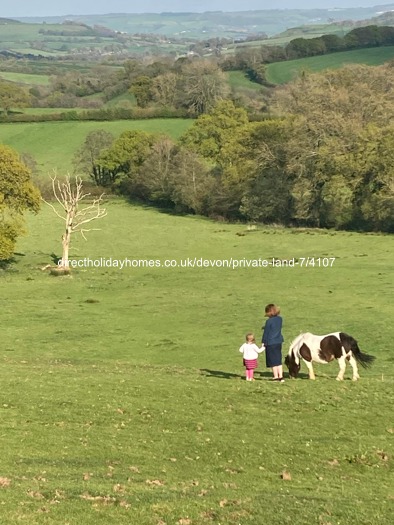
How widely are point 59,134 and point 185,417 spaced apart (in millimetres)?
119275

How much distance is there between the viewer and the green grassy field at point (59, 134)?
12369 centimetres

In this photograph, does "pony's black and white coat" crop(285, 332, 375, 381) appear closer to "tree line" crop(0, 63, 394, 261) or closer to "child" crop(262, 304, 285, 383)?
"child" crop(262, 304, 285, 383)

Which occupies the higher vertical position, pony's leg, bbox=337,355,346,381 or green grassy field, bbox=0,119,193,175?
pony's leg, bbox=337,355,346,381

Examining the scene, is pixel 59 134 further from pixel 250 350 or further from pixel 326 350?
pixel 326 350

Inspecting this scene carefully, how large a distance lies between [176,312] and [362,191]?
40941 millimetres

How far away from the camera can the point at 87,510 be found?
1158 centimetres

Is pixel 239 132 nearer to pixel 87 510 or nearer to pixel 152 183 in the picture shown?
pixel 152 183

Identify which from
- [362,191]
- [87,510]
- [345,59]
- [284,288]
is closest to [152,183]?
[362,191]

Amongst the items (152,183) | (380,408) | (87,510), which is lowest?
(152,183)

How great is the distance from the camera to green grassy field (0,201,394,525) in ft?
40.6

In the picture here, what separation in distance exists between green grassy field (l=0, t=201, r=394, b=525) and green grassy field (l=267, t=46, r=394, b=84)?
135 metres

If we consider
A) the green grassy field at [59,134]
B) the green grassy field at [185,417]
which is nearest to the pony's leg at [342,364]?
the green grassy field at [185,417]

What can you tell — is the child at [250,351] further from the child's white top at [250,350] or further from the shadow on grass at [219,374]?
the shadow on grass at [219,374]

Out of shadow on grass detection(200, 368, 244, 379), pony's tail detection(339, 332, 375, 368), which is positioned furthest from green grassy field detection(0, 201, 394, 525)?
pony's tail detection(339, 332, 375, 368)
